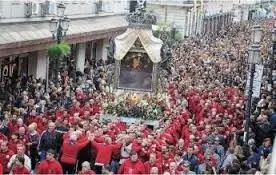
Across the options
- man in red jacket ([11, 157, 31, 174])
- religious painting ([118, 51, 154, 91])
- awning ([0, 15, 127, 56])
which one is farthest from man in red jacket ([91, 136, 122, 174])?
religious painting ([118, 51, 154, 91])

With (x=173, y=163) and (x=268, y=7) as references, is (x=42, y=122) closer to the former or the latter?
(x=173, y=163)

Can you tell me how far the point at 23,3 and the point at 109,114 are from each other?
8.94 m

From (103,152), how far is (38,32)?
51.6ft

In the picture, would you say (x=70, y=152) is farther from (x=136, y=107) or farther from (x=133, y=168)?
(x=136, y=107)

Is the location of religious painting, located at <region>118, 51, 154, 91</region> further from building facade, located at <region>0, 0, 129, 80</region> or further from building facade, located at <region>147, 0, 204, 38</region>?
building facade, located at <region>147, 0, 204, 38</region>

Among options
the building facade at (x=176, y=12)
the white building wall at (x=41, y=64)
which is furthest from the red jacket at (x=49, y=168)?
the building facade at (x=176, y=12)

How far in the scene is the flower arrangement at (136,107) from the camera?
2459 centimetres

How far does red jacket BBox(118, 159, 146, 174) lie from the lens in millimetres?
14078

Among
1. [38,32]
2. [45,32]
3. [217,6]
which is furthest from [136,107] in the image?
[217,6]

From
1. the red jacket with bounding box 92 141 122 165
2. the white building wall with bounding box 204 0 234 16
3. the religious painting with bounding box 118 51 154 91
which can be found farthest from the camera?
the white building wall with bounding box 204 0 234 16

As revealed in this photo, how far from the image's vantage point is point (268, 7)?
420 ft

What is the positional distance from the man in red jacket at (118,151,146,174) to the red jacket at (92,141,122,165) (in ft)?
5.48

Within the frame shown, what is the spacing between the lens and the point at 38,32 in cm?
3089

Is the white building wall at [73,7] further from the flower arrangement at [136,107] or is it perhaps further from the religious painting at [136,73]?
the flower arrangement at [136,107]
